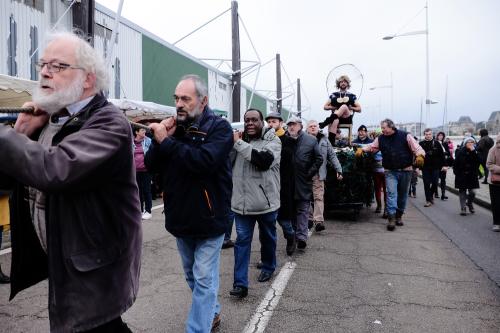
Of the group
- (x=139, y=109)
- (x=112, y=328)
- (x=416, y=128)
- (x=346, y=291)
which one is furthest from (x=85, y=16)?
(x=416, y=128)

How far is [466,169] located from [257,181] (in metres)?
7.03

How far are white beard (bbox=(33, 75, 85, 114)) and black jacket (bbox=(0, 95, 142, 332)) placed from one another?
0.07 meters

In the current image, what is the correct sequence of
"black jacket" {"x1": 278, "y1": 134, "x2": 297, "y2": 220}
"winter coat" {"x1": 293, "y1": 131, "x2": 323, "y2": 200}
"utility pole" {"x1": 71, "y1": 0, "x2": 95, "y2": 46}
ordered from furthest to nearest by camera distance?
"utility pole" {"x1": 71, "y1": 0, "x2": 95, "y2": 46} < "winter coat" {"x1": 293, "y1": 131, "x2": 323, "y2": 200} < "black jacket" {"x1": 278, "y1": 134, "x2": 297, "y2": 220}

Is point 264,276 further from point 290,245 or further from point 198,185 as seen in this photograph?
point 198,185

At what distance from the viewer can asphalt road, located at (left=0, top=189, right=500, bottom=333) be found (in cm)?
376

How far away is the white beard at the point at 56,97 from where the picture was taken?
172 centimetres

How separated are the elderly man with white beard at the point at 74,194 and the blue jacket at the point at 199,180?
1.19 meters

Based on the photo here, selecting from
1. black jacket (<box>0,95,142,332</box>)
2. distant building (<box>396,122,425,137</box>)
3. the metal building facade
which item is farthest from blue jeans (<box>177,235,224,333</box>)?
distant building (<box>396,122,425,137</box>)

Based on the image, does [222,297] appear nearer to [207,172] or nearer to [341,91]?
[207,172]

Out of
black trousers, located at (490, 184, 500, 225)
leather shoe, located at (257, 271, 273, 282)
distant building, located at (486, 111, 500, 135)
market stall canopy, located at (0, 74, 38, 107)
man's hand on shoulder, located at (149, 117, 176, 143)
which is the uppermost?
distant building, located at (486, 111, 500, 135)

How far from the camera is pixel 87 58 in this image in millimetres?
1799

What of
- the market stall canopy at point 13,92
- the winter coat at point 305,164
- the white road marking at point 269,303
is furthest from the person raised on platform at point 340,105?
the market stall canopy at point 13,92

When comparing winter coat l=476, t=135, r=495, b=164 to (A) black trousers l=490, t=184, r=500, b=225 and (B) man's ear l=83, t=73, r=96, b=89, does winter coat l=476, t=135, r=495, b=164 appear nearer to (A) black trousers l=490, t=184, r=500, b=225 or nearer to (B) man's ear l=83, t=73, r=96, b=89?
(A) black trousers l=490, t=184, r=500, b=225

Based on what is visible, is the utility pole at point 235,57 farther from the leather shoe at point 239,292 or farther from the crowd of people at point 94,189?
the crowd of people at point 94,189
